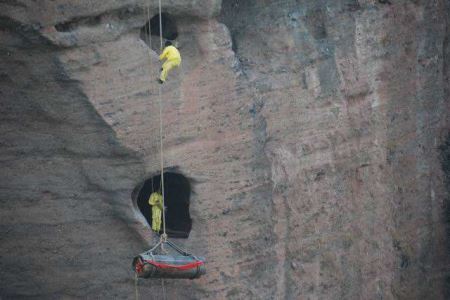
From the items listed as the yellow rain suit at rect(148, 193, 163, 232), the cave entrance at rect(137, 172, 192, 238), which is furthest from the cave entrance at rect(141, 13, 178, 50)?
the yellow rain suit at rect(148, 193, 163, 232)

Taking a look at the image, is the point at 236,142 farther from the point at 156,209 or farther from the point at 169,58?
the point at 169,58

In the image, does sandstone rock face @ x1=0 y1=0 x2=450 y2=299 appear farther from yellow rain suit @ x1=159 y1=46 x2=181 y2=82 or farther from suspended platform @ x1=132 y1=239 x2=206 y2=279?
suspended platform @ x1=132 y1=239 x2=206 y2=279

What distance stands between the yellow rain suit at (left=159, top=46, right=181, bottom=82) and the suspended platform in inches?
62.8

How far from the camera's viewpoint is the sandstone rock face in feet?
40.6

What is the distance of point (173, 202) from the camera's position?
13.6 m

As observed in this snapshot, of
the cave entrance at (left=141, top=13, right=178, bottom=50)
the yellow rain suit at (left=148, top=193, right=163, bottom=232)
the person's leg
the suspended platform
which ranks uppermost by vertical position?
the cave entrance at (left=141, top=13, right=178, bottom=50)

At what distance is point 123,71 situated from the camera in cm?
1239

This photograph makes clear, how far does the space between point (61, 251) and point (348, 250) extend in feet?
10.3

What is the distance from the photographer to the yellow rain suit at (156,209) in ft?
42.7

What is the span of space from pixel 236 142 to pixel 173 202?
1.04 metres

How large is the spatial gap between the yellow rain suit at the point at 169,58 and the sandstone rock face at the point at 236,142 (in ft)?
0.77

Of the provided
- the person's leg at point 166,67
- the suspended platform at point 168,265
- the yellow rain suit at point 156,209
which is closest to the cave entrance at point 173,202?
the yellow rain suit at point 156,209

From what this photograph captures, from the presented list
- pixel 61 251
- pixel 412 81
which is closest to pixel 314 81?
pixel 412 81

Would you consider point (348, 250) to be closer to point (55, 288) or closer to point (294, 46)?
point (294, 46)
